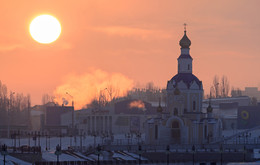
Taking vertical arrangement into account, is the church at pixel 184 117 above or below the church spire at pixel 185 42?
below

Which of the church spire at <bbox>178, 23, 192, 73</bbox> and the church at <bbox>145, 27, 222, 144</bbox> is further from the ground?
the church spire at <bbox>178, 23, 192, 73</bbox>

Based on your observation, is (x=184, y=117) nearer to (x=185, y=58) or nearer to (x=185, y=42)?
(x=185, y=58)

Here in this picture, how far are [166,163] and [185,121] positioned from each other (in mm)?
25295

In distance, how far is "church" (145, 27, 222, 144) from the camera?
147750 millimetres

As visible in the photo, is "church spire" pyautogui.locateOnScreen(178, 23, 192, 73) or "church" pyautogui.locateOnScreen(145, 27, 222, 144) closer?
"church" pyautogui.locateOnScreen(145, 27, 222, 144)

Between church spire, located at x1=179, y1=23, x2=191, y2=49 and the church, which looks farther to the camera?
church spire, located at x1=179, y1=23, x2=191, y2=49

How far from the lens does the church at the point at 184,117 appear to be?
485 feet

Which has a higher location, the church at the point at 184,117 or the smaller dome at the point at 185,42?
the smaller dome at the point at 185,42

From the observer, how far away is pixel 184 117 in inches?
5876

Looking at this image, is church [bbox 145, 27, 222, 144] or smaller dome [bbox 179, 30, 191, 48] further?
smaller dome [bbox 179, 30, 191, 48]

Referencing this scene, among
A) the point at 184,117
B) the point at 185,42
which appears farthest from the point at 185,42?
the point at 184,117

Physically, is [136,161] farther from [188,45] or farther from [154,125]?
[188,45]

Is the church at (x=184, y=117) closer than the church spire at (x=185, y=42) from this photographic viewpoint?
Yes

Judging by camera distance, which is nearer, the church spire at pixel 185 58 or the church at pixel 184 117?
the church at pixel 184 117
